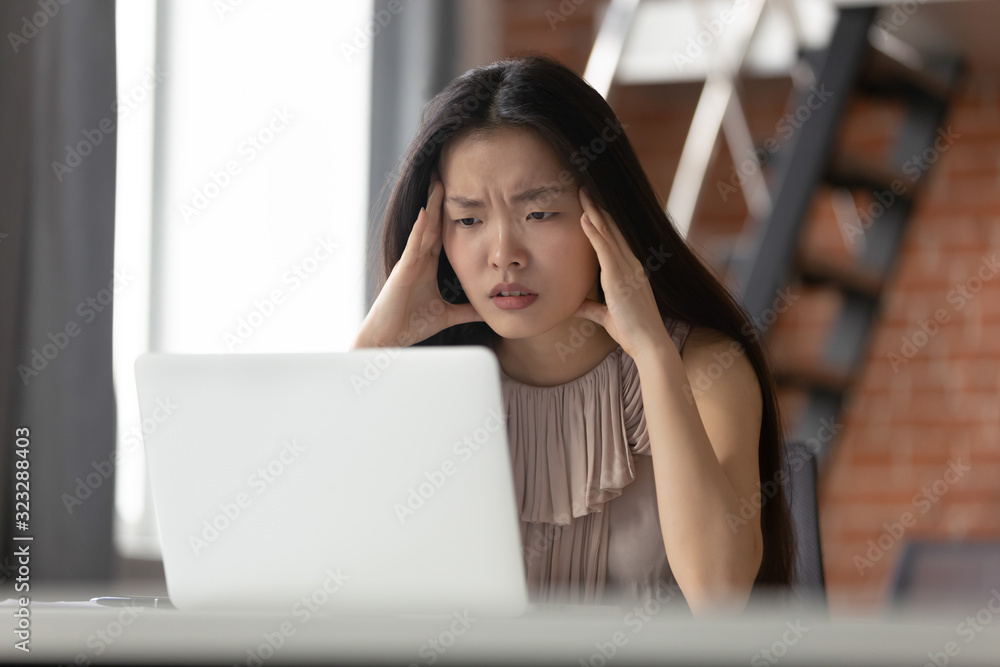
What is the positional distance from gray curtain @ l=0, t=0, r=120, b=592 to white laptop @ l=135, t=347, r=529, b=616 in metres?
0.92

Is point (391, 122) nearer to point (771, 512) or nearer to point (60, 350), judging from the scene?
point (60, 350)

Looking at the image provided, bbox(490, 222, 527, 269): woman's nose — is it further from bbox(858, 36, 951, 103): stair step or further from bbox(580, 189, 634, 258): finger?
bbox(858, 36, 951, 103): stair step

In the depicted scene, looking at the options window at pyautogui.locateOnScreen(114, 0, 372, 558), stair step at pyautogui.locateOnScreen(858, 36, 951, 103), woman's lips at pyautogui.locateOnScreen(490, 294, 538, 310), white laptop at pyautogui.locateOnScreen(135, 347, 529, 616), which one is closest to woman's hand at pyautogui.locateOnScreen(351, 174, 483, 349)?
woman's lips at pyautogui.locateOnScreen(490, 294, 538, 310)

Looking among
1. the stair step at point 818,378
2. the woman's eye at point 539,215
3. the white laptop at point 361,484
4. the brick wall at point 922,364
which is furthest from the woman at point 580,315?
the brick wall at point 922,364

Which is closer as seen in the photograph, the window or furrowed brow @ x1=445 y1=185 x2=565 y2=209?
furrowed brow @ x1=445 y1=185 x2=565 y2=209

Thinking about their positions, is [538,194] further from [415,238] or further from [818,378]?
[818,378]

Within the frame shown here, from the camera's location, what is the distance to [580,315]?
1.43 metres

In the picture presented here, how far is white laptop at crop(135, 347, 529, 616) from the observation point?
0.79 metres

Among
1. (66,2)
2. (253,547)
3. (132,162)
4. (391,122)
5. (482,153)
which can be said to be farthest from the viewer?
(391,122)

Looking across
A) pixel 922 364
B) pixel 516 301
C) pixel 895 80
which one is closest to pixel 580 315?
pixel 516 301

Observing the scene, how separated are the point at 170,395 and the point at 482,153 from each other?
2.12 ft

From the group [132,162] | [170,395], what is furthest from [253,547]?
[132,162]

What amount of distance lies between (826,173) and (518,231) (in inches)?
59.0

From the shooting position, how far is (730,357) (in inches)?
56.2
